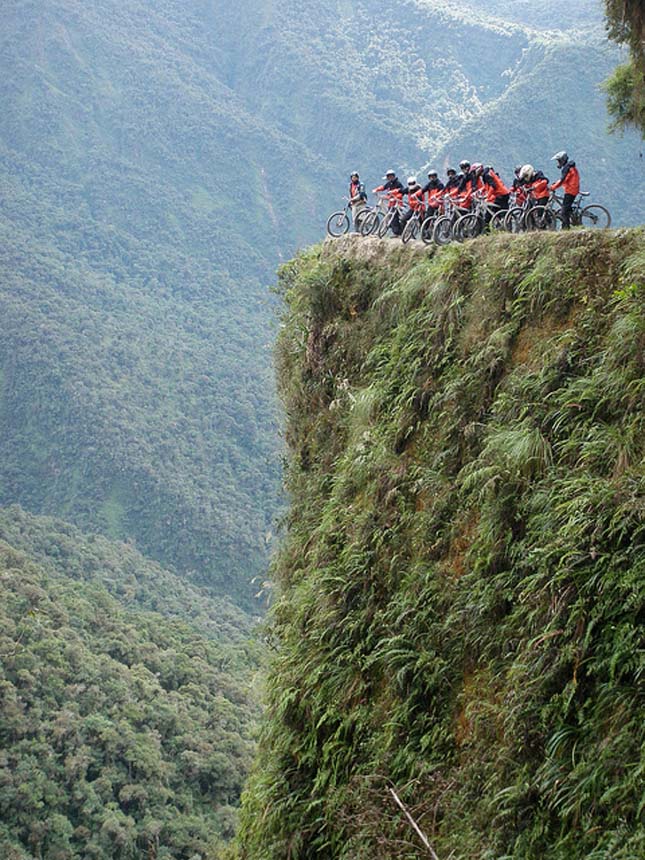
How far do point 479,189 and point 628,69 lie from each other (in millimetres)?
2632

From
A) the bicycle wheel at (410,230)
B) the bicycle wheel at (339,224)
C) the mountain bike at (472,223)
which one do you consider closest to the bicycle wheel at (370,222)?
the bicycle wheel at (339,224)

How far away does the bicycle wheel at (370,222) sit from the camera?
1423cm

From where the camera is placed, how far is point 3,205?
456ft

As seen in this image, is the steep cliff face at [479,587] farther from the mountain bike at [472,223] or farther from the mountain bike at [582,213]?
the mountain bike at [582,213]

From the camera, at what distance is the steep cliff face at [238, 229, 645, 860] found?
489 centimetres

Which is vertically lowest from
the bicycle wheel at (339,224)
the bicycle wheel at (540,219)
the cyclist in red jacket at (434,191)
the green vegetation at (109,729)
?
the green vegetation at (109,729)

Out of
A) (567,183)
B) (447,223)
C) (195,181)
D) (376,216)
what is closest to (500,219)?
(447,223)

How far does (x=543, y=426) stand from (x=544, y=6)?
17228 cm

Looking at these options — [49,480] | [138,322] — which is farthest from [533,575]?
[138,322]

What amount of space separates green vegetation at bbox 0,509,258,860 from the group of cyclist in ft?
58.3

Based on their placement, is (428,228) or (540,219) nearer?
(540,219)

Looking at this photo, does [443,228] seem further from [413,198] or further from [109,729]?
[109,729]

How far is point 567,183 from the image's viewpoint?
1063 cm

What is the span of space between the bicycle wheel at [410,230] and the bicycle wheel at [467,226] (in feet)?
2.07
